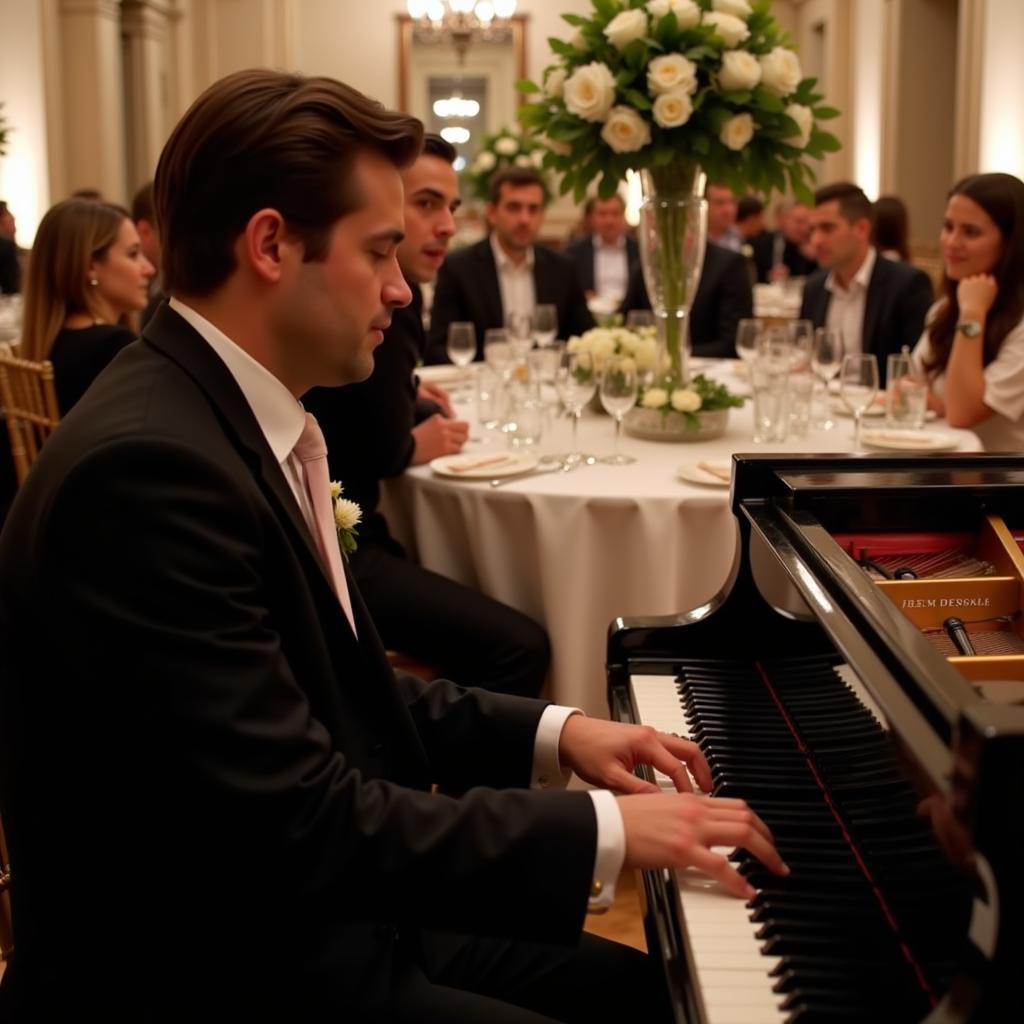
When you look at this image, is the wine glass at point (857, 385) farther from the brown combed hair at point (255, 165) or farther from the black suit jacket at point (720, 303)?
the black suit jacket at point (720, 303)

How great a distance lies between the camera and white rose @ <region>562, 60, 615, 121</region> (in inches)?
134

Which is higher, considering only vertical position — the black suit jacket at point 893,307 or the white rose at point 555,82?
the white rose at point 555,82

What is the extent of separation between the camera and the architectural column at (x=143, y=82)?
12.1 m

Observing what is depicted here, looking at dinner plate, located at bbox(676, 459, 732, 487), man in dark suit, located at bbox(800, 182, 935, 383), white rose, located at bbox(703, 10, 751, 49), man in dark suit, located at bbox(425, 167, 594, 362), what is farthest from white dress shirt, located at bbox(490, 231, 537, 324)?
dinner plate, located at bbox(676, 459, 732, 487)

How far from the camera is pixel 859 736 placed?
157cm

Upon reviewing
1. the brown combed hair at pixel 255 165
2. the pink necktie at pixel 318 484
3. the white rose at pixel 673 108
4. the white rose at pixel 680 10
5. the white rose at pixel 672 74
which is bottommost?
the pink necktie at pixel 318 484

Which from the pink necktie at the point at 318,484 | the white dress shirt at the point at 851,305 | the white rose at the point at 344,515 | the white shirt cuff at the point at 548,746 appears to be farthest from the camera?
the white dress shirt at the point at 851,305

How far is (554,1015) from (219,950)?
47cm

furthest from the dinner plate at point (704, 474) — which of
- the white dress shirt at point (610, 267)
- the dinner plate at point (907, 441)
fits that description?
the white dress shirt at point (610, 267)

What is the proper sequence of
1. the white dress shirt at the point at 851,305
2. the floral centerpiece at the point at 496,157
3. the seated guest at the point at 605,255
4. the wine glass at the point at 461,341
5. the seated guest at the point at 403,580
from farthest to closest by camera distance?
the floral centerpiece at the point at 496,157 < the seated guest at the point at 605,255 < the white dress shirt at the point at 851,305 < the wine glass at the point at 461,341 < the seated guest at the point at 403,580

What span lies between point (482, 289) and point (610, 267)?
3291 millimetres

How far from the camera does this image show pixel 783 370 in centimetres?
→ 347

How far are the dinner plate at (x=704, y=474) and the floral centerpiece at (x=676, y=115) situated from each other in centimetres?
58

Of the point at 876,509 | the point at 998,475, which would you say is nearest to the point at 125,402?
the point at 876,509
